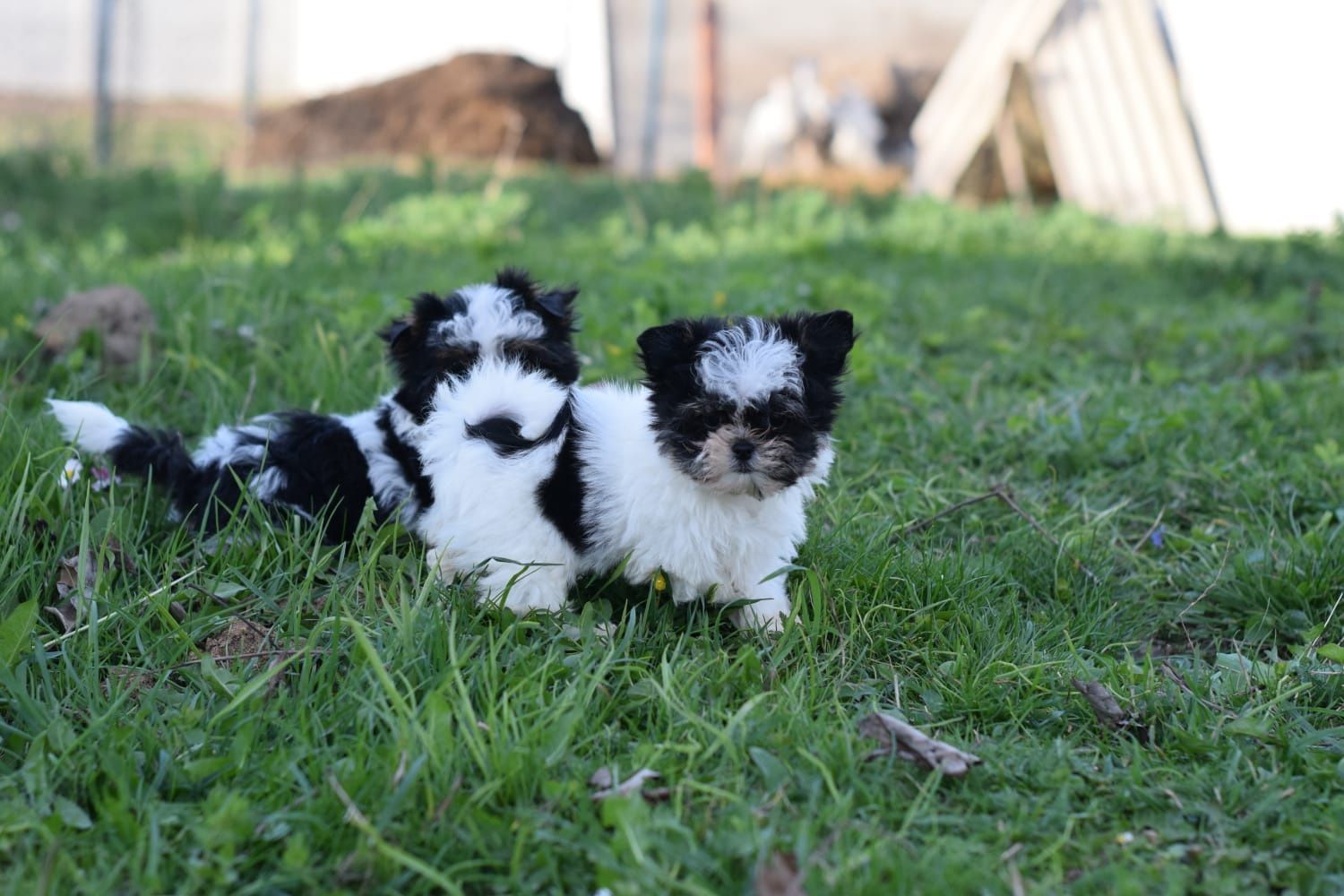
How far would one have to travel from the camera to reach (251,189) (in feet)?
32.1

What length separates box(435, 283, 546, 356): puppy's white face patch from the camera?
373 cm

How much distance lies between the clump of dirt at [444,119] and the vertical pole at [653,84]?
5.40 feet

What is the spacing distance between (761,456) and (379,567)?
47.9 inches

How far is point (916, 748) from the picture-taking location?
2.68 metres

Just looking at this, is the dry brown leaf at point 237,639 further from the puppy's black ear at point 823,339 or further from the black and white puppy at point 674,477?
the puppy's black ear at point 823,339

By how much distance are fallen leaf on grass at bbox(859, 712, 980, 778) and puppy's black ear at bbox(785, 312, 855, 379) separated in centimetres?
95

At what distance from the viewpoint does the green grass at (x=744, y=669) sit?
233 centimetres

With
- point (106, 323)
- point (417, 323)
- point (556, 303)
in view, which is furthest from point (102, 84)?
point (556, 303)

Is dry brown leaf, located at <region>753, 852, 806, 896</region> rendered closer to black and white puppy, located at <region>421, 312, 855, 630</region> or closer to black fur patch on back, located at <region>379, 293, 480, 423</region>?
black and white puppy, located at <region>421, 312, 855, 630</region>

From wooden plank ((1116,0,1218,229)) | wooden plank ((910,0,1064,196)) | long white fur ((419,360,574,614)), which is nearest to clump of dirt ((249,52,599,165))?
wooden plank ((910,0,1064,196))

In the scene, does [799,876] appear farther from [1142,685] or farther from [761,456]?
[1142,685]

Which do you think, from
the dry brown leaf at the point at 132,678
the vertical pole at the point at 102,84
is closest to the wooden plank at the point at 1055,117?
the vertical pole at the point at 102,84

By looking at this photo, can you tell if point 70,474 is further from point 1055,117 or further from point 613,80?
point 613,80

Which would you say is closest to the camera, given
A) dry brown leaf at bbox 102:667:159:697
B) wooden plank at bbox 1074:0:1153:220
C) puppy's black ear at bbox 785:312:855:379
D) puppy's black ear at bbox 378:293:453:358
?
dry brown leaf at bbox 102:667:159:697
